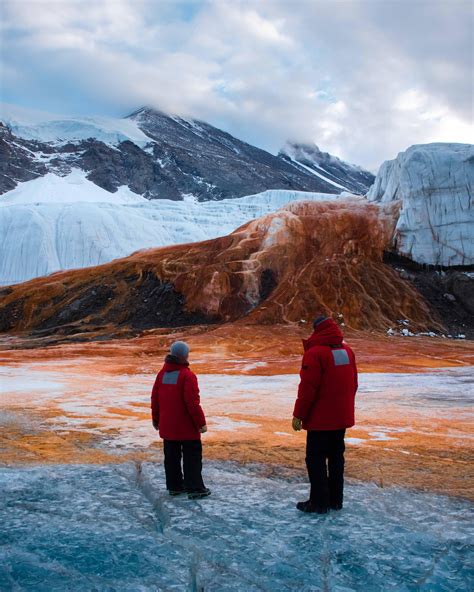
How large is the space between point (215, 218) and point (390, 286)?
70.3m

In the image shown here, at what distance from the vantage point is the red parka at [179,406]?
6.80 metres

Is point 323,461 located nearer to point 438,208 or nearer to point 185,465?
point 185,465

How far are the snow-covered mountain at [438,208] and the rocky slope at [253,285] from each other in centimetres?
229

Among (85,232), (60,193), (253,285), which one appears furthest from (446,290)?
(60,193)

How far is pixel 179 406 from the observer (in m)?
6.86

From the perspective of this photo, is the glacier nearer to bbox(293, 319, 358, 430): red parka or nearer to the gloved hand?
bbox(293, 319, 358, 430): red parka

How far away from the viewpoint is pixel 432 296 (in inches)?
2000

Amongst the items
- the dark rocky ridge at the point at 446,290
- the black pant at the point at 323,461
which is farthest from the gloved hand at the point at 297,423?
the dark rocky ridge at the point at 446,290

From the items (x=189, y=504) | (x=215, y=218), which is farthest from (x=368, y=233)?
(x=215, y=218)

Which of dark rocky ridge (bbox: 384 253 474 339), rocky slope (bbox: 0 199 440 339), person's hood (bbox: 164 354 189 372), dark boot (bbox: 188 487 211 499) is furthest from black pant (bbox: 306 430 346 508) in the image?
dark rocky ridge (bbox: 384 253 474 339)

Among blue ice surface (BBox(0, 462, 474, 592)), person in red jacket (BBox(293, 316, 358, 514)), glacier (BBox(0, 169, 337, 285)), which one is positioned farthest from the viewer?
glacier (BBox(0, 169, 337, 285))

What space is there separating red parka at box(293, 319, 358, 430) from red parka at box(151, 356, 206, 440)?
119cm

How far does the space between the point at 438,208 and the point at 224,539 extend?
52449 mm

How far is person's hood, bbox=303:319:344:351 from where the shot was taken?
249 inches
